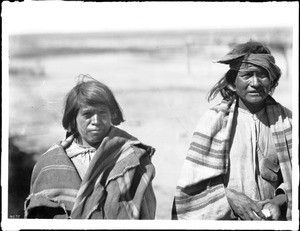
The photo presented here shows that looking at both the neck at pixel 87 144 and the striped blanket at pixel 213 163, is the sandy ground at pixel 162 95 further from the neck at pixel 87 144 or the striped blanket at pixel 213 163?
the neck at pixel 87 144

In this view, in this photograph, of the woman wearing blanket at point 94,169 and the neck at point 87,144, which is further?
the neck at point 87,144

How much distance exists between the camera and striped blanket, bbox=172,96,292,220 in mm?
5121

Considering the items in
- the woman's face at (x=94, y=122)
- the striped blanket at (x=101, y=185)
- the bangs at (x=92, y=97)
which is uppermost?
the bangs at (x=92, y=97)

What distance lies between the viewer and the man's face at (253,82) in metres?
5.11

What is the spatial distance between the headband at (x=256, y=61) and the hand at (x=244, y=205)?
33.9 inches

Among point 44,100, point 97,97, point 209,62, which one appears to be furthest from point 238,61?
point 44,100

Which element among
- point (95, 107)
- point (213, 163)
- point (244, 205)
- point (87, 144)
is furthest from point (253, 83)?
point (87, 144)

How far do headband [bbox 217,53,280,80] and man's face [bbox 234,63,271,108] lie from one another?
3cm

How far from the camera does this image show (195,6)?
513 centimetres

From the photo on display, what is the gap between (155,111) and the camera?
518cm

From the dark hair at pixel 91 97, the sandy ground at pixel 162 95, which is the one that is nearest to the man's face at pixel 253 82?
the sandy ground at pixel 162 95

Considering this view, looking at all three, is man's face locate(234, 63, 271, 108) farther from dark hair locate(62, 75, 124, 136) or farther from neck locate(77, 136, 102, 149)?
neck locate(77, 136, 102, 149)

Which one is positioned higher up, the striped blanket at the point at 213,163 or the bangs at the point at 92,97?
the bangs at the point at 92,97

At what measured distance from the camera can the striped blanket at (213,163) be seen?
5.12 meters
